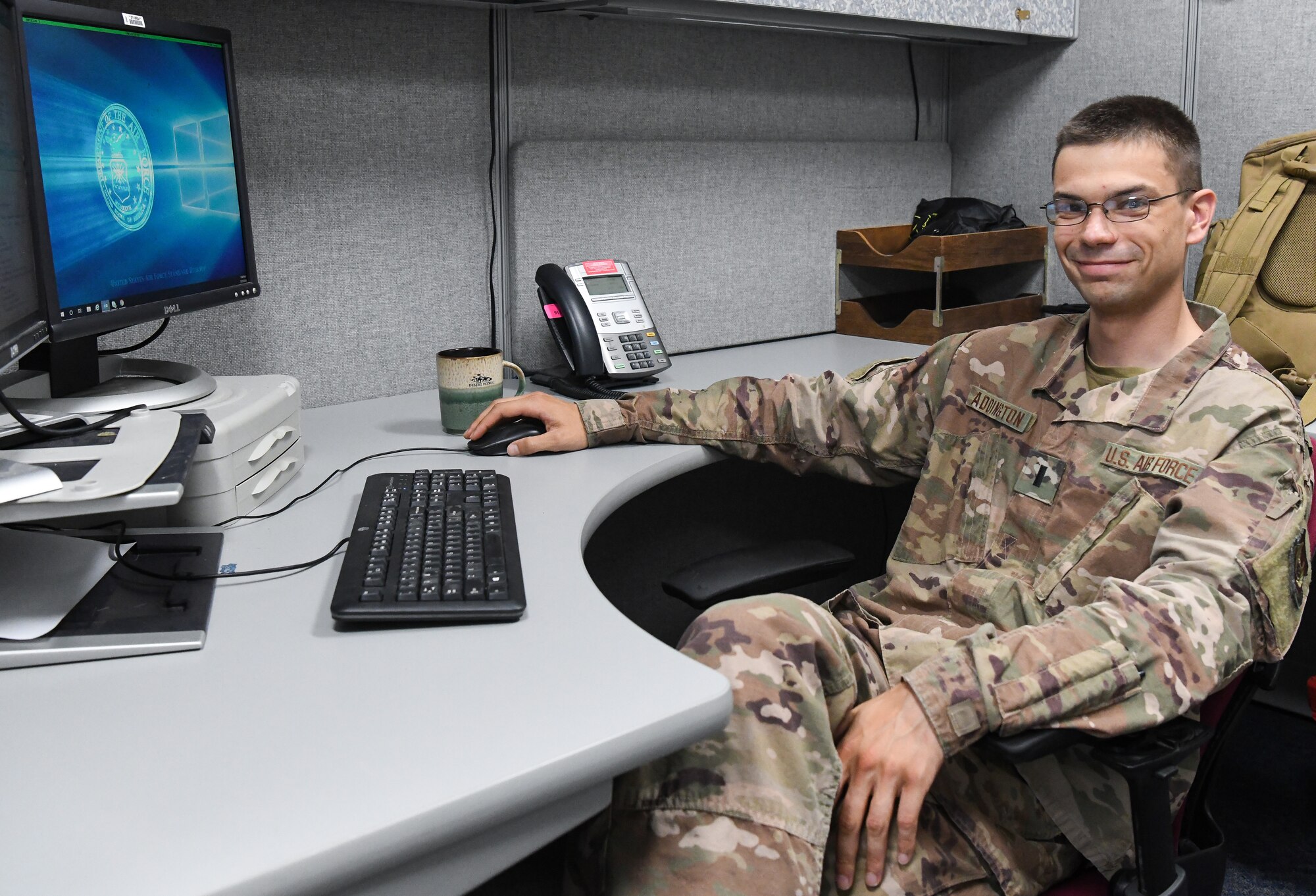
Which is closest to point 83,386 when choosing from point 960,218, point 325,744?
point 325,744

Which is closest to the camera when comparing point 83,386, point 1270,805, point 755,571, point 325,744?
point 325,744

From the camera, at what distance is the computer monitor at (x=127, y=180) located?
0.94 metres

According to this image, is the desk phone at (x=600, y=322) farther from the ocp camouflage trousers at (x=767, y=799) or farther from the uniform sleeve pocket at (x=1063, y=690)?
the uniform sleeve pocket at (x=1063, y=690)

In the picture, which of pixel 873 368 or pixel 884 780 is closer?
pixel 884 780

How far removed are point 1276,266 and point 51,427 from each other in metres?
1.56

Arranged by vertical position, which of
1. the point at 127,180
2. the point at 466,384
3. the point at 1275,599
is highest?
the point at 127,180

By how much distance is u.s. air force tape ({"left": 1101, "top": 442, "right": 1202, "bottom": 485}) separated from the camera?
96cm

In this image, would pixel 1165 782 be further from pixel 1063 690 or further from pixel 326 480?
pixel 326 480

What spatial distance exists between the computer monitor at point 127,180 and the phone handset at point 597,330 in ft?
1.40

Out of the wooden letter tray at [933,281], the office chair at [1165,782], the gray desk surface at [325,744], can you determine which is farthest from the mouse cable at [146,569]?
the wooden letter tray at [933,281]

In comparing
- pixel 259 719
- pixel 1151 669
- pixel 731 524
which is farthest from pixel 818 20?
pixel 259 719

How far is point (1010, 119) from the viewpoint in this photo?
2084 mm

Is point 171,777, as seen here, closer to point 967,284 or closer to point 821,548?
point 821,548

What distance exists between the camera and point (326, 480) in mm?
1128
